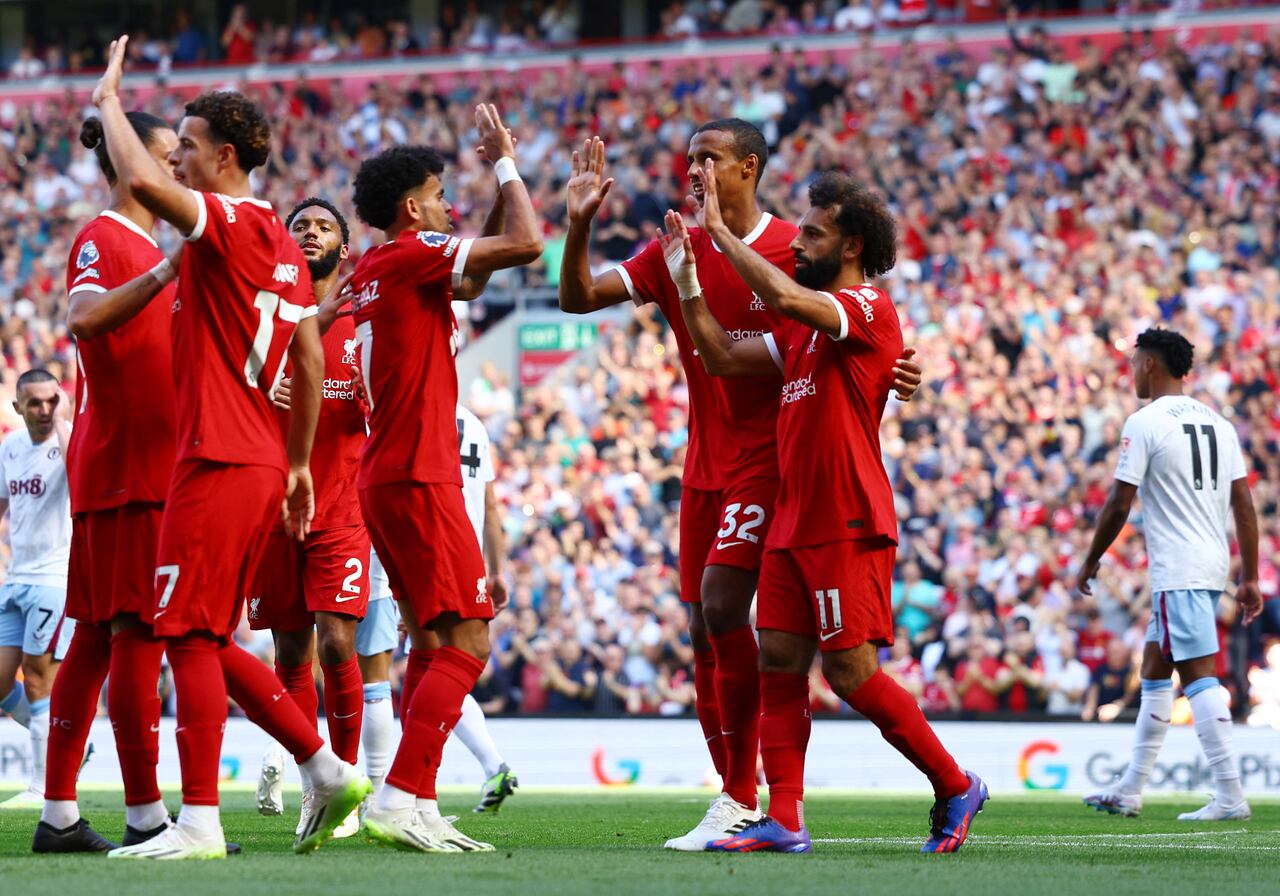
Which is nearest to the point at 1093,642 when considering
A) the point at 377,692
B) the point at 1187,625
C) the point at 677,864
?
the point at 1187,625

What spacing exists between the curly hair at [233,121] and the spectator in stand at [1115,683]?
10.5 m

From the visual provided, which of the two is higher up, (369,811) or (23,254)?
(23,254)

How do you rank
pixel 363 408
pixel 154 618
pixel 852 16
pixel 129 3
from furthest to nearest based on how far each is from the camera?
pixel 129 3 → pixel 852 16 → pixel 363 408 → pixel 154 618

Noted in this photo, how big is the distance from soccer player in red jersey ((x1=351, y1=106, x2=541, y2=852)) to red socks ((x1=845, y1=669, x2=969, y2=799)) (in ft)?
4.90

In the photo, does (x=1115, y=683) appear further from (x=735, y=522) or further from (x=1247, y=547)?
(x=735, y=522)

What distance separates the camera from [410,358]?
6.66 meters

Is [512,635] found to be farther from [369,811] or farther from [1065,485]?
[369,811]

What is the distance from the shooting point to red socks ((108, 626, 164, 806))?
6121mm

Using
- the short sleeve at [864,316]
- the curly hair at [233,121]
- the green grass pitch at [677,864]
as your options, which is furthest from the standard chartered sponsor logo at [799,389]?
the curly hair at [233,121]

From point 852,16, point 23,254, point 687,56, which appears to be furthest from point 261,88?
point 852,16

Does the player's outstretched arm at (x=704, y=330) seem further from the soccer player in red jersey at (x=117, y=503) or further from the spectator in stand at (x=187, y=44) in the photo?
the spectator in stand at (x=187, y=44)

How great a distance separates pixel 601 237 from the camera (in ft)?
76.8

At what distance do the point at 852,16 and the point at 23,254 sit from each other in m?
13.1

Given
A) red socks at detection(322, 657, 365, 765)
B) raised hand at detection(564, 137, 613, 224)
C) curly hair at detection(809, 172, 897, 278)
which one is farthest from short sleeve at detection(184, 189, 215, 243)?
red socks at detection(322, 657, 365, 765)
